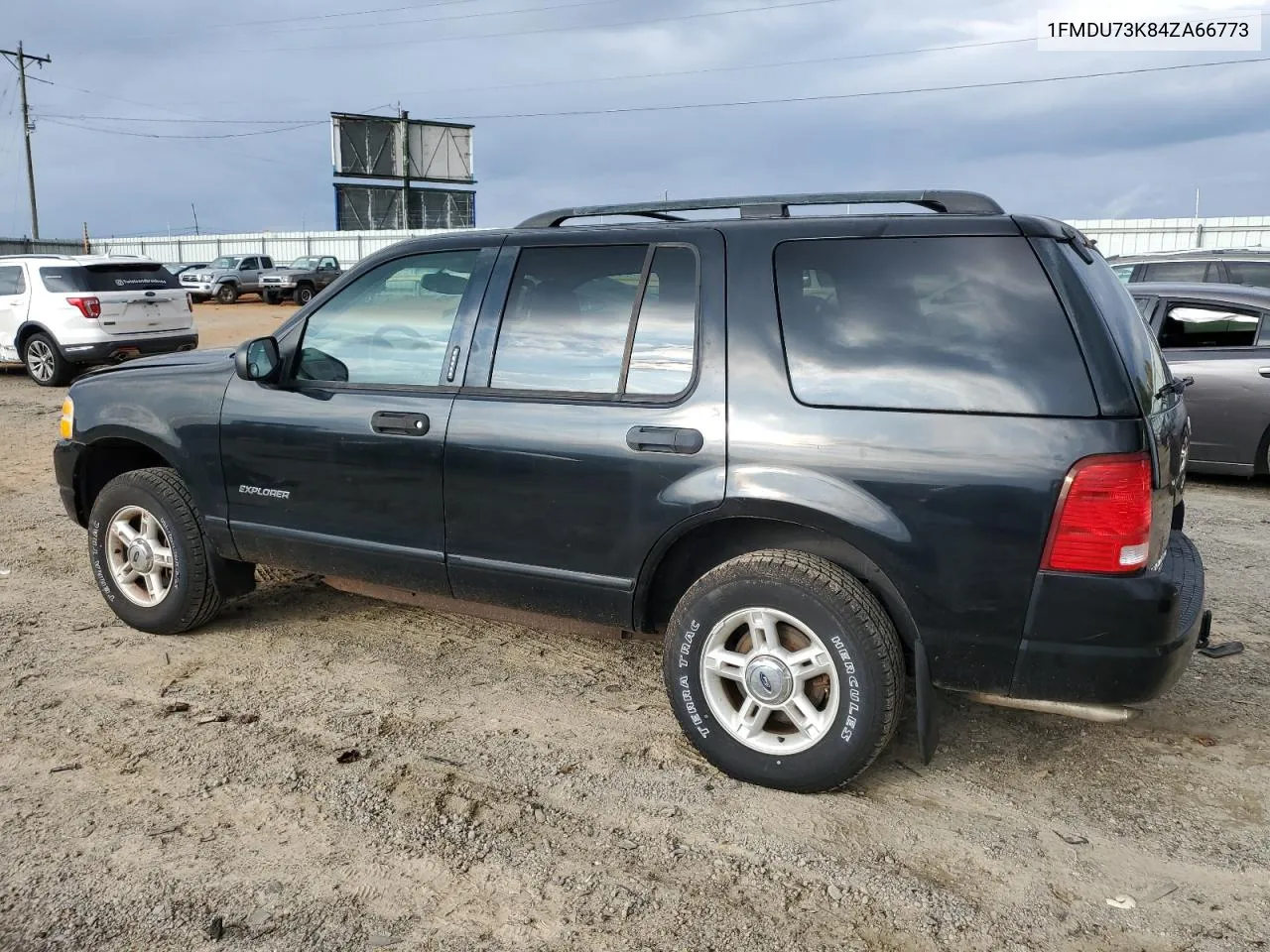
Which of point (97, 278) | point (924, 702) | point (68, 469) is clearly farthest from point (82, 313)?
point (924, 702)

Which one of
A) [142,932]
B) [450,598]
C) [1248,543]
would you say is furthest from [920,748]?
[1248,543]

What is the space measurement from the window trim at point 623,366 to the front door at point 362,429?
0.13 meters

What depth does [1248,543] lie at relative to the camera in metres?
6.31

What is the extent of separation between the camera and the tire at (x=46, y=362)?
45.6 ft

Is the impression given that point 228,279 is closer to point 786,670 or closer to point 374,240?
point 374,240

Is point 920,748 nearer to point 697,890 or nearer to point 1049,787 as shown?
point 1049,787

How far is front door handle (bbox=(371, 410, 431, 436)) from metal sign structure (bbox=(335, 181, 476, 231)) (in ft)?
148

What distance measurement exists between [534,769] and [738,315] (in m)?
1.65

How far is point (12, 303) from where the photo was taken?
14.3 meters

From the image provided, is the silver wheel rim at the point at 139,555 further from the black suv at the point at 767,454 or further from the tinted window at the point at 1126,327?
the tinted window at the point at 1126,327

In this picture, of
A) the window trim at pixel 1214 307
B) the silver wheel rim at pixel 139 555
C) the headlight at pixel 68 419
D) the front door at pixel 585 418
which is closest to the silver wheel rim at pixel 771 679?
the front door at pixel 585 418

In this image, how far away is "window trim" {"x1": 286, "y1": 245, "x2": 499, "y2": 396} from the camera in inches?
152

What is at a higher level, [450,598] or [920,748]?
[450,598]

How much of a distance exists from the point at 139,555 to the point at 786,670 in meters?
3.02
